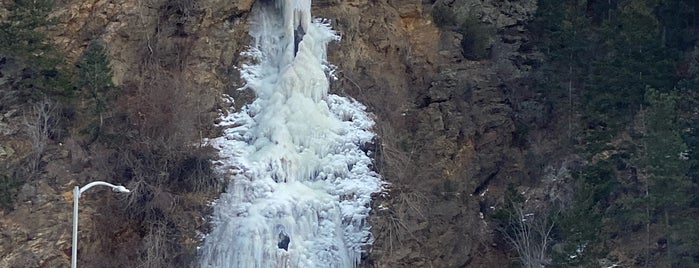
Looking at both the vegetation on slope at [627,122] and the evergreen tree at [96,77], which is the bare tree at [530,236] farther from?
the evergreen tree at [96,77]

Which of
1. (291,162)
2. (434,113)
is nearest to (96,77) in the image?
(291,162)

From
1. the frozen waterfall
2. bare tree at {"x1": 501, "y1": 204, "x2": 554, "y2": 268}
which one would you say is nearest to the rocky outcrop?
the frozen waterfall

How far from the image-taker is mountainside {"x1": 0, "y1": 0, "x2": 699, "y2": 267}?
2888 cm

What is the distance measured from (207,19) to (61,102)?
5.95m

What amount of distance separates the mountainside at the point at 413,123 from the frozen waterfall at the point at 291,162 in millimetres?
493

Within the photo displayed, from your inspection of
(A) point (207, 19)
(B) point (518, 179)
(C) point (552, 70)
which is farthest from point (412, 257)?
(A) point (207, 19)

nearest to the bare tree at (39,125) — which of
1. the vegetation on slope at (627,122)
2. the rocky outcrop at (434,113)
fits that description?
the rocky outcrop at (434,113)

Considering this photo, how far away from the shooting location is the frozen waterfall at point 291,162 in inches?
1164

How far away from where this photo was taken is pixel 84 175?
29.8 metres

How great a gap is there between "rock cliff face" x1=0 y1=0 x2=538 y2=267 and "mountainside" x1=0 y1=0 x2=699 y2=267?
52mm

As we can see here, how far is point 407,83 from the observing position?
34062 millimetres

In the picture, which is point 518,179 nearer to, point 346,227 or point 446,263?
point 446,263

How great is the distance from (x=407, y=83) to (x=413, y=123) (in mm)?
1826

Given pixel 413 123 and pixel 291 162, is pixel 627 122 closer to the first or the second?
pixel 413 123
